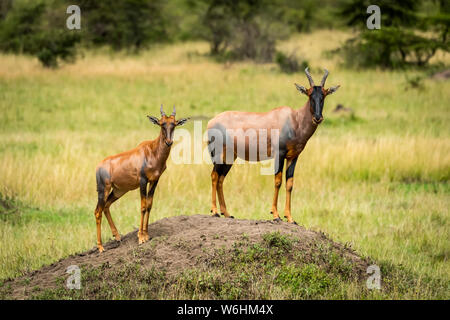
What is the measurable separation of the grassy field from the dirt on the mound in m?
1.09

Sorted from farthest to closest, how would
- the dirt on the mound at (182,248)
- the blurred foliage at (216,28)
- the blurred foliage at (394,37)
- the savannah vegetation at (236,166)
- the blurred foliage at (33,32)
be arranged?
the blurred foliage at (33,32)
the blurred foliage at (216,28)
the blurred foliage at (394,37)
the savannah vegetation at (236,166)
the dirt on the mound at (182,248)

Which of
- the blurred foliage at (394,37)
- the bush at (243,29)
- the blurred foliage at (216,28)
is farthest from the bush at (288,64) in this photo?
the bush at (243,29)

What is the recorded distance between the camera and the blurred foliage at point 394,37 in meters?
34.2

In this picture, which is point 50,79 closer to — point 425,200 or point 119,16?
point 119,16

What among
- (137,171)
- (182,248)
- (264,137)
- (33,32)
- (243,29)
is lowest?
(182,248)

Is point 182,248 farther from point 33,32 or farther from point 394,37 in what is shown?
point 33,32

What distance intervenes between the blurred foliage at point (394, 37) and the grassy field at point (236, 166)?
3.08 m

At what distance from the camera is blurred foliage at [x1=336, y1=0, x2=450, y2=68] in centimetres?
3416

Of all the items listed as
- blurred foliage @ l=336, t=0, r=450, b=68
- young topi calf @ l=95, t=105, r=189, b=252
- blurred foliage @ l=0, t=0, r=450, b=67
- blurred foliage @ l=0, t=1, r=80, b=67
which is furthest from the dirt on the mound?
blurred foliage @ l=0, t=1, r=80, b=67

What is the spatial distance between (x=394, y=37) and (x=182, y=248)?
93.8 feet

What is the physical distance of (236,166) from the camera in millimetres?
15289

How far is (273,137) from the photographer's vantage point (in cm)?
811

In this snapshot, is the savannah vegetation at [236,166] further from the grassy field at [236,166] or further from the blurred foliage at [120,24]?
the blurred foliage at [120,24]

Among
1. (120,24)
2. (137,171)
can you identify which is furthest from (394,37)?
(137,171)
